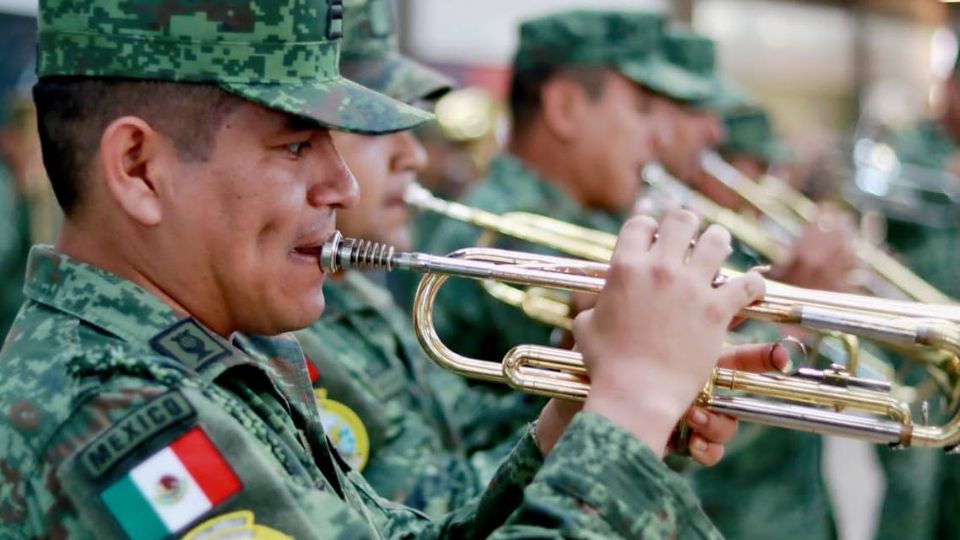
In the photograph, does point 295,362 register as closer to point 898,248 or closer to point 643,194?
point 643,194

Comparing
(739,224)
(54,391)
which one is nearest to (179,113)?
(54,391)

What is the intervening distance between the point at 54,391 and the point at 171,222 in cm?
29

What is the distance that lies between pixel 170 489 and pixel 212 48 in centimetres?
59

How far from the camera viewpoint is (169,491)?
66.9 inches

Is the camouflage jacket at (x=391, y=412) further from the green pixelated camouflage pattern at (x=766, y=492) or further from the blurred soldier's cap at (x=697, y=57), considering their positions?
the blurred soldier's cap at (x=697, y=57)

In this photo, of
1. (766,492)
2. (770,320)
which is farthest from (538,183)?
(770,320)

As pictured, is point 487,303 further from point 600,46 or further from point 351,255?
point 351,255

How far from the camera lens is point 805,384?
7.77 ft

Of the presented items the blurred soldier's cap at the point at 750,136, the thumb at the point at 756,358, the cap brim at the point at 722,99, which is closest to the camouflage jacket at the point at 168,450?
the thumb at the point at 756,358

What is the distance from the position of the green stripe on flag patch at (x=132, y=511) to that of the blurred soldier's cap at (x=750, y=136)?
5.59 m

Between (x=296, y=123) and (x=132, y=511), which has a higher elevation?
(x=296, y=123)

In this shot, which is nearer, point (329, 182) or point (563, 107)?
point (329, 182)

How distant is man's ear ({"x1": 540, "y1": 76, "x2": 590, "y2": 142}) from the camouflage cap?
275cm

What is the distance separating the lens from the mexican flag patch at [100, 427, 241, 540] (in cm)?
169
